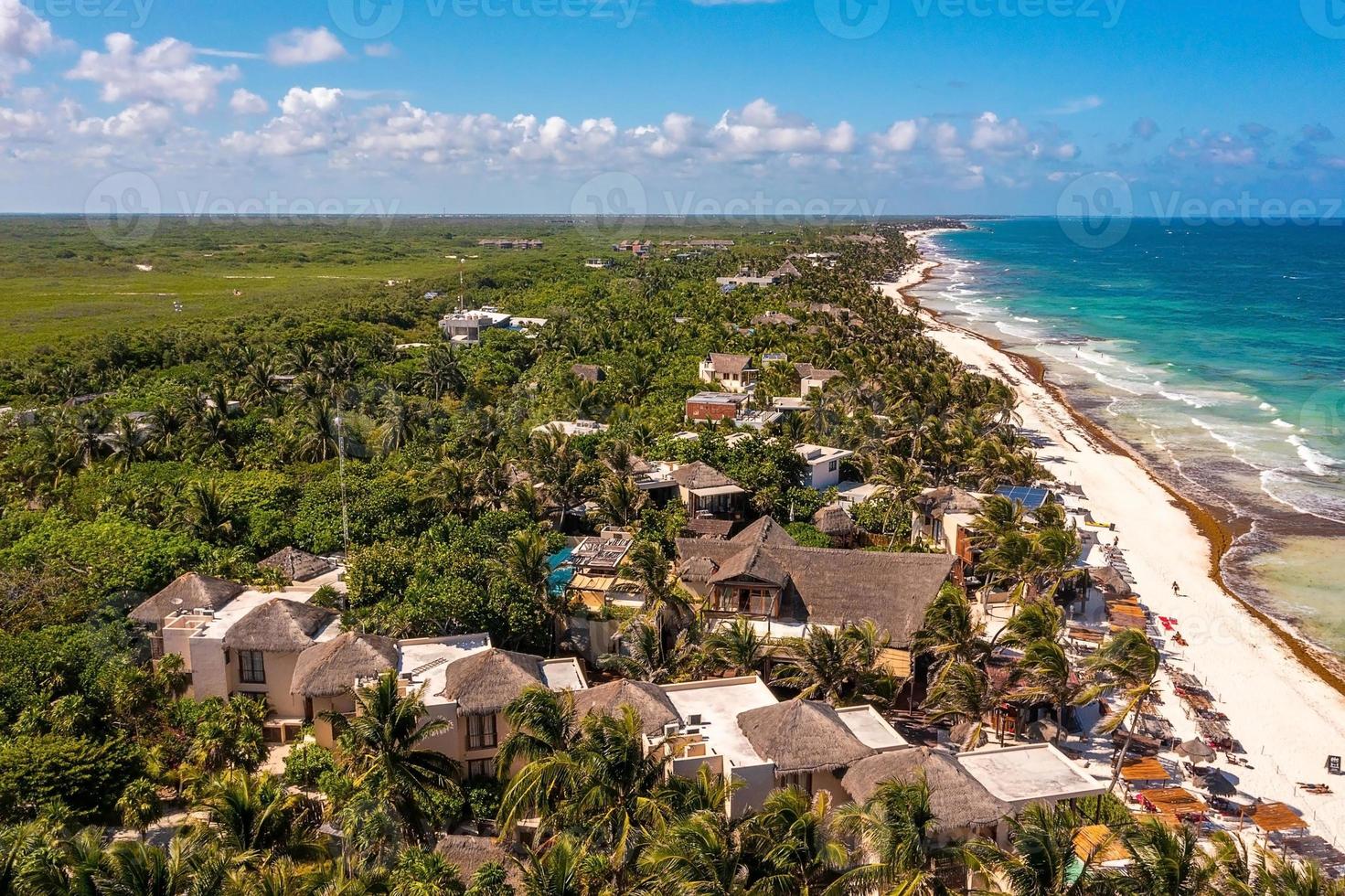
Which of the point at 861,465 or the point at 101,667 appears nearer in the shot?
the point at 101,667

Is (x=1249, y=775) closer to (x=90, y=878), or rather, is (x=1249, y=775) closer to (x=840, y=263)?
(x=90, y=878)

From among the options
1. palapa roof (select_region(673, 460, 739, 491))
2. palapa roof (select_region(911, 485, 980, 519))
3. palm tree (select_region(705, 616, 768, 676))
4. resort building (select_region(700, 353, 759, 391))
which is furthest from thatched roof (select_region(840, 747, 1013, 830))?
resort building (select_region(700, 353, 759, 391))

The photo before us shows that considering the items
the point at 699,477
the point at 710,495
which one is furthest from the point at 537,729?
the point at 699,477

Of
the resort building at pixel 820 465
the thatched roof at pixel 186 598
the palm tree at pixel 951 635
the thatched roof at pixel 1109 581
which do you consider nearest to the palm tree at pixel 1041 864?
the palm tree at pixel 951 635

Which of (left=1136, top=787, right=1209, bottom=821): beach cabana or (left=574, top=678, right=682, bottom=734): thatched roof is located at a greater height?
(left=574, top=678, right=682, bottom=734): thatched roof

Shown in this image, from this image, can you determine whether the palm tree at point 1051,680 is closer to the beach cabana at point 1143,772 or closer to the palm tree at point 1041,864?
the beach cabana at point 1143,772

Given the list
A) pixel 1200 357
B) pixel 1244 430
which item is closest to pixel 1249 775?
pixel 1244 430

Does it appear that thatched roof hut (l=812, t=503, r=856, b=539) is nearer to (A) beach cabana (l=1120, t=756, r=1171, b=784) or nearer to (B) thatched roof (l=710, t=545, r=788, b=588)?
(B) thatched roof (l=710, t=545, r=788, b=588)
